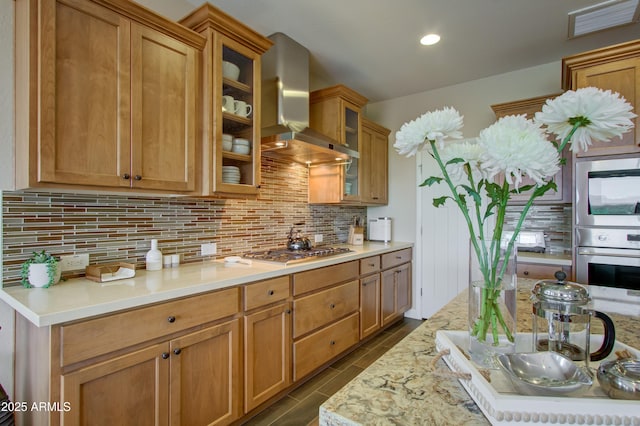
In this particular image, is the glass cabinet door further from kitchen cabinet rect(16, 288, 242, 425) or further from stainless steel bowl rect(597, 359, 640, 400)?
stainless steel bowl rect(597, 359, 640, 400)

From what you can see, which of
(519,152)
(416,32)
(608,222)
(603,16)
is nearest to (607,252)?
(608,222)

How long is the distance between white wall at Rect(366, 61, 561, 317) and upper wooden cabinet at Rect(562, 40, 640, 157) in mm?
720

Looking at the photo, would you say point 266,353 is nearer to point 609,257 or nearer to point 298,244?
point 298,244

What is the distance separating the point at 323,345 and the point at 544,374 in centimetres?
198

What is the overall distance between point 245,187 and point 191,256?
0.62 meters

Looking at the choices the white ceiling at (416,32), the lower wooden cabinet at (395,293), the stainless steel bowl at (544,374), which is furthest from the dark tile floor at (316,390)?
the white ceiling at (416,32)

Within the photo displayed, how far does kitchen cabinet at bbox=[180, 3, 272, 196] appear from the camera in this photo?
193 cm

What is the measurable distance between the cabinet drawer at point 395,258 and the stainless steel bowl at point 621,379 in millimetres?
2655

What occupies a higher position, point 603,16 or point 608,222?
point 603,16

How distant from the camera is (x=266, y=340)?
1983 millimetres

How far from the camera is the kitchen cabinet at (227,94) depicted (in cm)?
193

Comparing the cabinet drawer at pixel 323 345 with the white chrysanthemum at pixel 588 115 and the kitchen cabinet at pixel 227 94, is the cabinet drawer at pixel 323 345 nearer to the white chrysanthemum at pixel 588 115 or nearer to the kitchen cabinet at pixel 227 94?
the kitchen cabinet at pixel 227 94

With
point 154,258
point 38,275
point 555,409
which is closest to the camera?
point 555,409

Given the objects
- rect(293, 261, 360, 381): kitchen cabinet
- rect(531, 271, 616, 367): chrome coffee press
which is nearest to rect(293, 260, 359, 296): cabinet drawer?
rect(293, 261, 360, 381): kitchen cabinet
